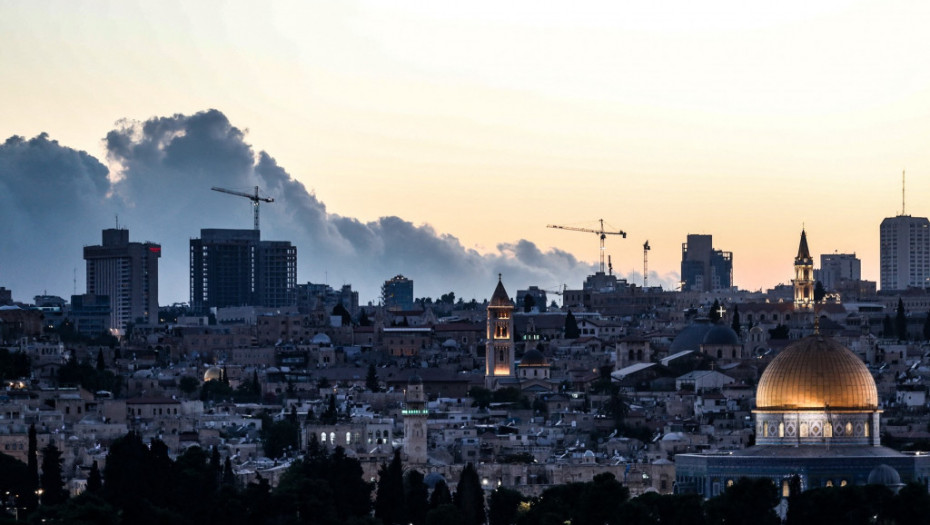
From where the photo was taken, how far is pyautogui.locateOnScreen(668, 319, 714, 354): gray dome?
511ft

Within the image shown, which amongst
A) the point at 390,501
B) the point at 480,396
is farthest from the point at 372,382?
the point at 390,501

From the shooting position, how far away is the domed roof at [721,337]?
152625 mm

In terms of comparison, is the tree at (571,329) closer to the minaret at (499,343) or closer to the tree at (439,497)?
the minaret at (499,343)

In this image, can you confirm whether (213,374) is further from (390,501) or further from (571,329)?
(390,501)

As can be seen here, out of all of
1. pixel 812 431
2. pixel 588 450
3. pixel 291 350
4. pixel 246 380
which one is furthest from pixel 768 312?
pixel 812 431

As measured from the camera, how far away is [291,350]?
166 metres

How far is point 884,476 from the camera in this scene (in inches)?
3533

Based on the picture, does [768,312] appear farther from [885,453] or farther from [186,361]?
[885,453]

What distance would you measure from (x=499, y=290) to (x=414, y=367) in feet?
19.2

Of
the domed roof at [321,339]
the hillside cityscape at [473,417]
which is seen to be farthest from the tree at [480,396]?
the domed roof at [321,339]

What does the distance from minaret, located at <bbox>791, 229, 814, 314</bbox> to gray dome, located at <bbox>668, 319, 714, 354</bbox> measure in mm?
21908

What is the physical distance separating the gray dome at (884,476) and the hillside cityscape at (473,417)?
9 cm

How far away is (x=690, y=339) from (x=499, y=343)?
470 inches

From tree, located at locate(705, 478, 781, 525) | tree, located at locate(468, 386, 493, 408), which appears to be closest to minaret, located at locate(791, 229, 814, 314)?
tree, located at locate(468, 386, 493, 408)
